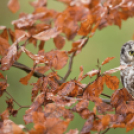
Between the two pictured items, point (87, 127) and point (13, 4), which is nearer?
point (87, 127)

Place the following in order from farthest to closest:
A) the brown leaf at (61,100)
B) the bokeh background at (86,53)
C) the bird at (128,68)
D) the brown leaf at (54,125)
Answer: the bokeh background at (86,53)
the bird at (128,68)
the brown leaf at (61,100)
the brown leaf at (54,125)

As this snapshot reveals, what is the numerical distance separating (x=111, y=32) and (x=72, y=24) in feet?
2.93

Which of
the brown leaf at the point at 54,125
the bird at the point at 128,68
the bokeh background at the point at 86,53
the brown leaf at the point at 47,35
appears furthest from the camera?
the bokeh background at the point at 86,53

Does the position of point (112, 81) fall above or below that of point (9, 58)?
below

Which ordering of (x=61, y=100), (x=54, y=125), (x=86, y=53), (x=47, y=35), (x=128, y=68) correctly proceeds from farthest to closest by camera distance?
(x=86, y=53), (x=128, y=68), (x=47, y=35), (x=61, y=100), (x=54, y=125)

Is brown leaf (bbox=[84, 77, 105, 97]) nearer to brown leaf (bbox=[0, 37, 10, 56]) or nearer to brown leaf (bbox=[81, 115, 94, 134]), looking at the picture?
brown leaf (bbox=[81, 115, 94, 134])

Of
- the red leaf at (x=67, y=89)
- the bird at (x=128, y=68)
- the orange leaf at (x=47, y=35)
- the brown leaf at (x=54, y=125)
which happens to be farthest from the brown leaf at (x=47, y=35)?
the bird at (x=128, y=68)

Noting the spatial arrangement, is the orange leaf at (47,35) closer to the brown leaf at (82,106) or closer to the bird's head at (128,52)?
the brown leaf at (82,106)

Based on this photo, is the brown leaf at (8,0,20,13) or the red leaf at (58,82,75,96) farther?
the brown leaf at (8,0,20,13)

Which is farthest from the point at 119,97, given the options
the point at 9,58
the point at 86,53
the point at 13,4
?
the point at 86,53

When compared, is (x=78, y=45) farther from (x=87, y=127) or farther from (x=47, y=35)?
(x=87, y=127)

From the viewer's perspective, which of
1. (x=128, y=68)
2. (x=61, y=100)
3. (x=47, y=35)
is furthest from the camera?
(x=128, y=68)

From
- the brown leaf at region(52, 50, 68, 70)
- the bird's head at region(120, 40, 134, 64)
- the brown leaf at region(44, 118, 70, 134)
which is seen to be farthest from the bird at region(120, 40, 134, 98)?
the brown leaf at region(44, 118, 70, 134)

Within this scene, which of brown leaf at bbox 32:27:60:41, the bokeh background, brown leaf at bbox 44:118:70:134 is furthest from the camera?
the bokeh background
